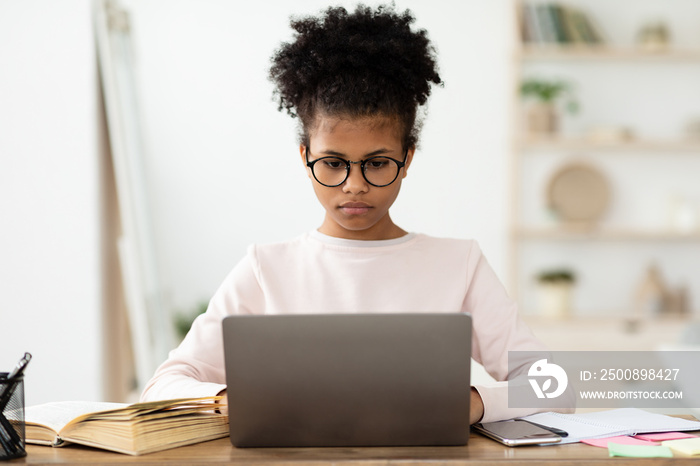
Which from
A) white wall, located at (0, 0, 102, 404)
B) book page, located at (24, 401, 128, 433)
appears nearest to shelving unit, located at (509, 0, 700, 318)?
white wall, located at (0, 0, 102, 404)

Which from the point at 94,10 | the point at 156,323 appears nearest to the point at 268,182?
the point at 156,323

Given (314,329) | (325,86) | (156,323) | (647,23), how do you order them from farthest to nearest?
(647,23)
(156,323)
(325,86)
(314,329)

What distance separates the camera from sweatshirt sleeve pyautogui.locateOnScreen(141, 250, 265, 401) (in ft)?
3.74

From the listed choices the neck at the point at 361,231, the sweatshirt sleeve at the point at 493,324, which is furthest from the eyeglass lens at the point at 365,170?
the sweatshirt sleeve at the point at 493,324

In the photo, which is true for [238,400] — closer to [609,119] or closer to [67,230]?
[67,230]

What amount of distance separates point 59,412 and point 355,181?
22.7 inches

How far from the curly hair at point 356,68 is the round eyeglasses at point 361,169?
0.27 ft

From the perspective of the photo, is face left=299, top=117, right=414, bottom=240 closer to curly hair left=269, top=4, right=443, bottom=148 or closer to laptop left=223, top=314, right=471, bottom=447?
curly hair left=269, top=4, right=443, bottom=148

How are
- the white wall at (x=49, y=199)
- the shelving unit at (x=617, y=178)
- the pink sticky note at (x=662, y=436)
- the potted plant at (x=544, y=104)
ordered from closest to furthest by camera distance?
the pink sticky note at (x=662, y=436) → the white wall at (x=49, y=199) → the potted plant at (x=544, y=104) → the shelving unit at (x=617, y=178)

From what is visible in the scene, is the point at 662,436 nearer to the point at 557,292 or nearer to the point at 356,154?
the point at 356,154

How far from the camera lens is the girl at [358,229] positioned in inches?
50.0

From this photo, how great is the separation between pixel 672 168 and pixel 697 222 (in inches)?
12.9

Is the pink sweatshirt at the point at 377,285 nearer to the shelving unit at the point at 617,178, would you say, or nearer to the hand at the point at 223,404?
the hand at the point at 223,404

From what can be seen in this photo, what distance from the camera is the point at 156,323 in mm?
3055
